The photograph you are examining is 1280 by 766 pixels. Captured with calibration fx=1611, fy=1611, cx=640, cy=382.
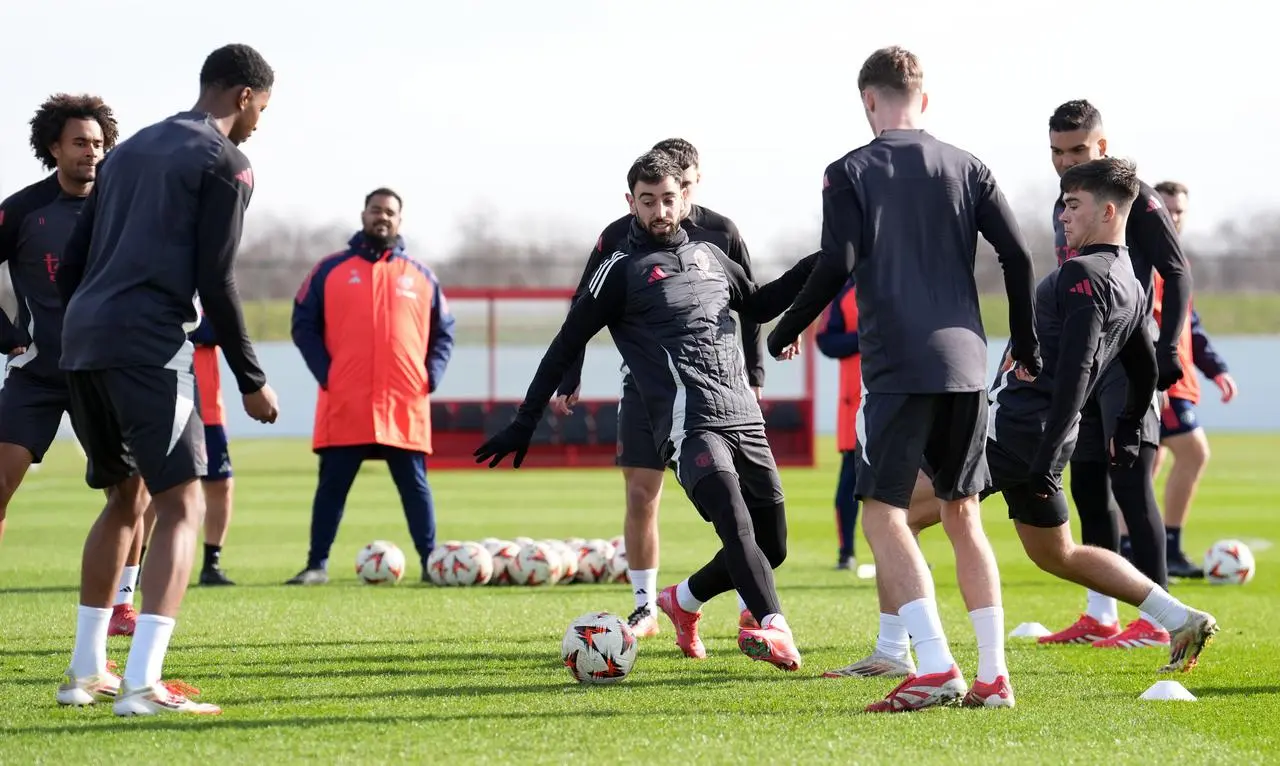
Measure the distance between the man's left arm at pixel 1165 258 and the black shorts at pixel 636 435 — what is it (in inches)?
90.4

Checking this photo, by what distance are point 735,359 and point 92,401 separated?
8.07 ft

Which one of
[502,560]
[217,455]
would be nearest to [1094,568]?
[502,560]

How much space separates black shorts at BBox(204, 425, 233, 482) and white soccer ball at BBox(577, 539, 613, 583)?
2281 millimetres

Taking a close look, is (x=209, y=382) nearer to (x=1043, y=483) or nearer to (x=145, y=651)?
(x=145, y=651)

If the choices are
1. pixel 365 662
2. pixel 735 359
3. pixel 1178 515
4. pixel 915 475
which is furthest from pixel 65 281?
pixel 1178 515

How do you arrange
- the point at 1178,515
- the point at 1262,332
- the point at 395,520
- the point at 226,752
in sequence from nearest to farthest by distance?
the point at 226,752 < the point at 1178,515 < the point at 395,520 < the point at 1262,332

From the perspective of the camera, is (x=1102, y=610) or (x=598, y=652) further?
(x=1102, y=610)

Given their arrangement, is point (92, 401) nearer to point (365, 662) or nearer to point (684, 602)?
point (365, 662)

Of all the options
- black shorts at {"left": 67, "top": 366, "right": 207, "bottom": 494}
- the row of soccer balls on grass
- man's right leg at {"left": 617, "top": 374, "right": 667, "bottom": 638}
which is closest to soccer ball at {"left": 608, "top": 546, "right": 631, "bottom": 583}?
the row of soccer balls on grass

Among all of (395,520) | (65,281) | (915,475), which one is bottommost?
(395,520)

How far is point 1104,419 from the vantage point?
7.26 metres

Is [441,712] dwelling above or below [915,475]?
below

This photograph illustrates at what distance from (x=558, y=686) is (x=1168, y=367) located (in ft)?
10.1

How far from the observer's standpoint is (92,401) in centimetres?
545
